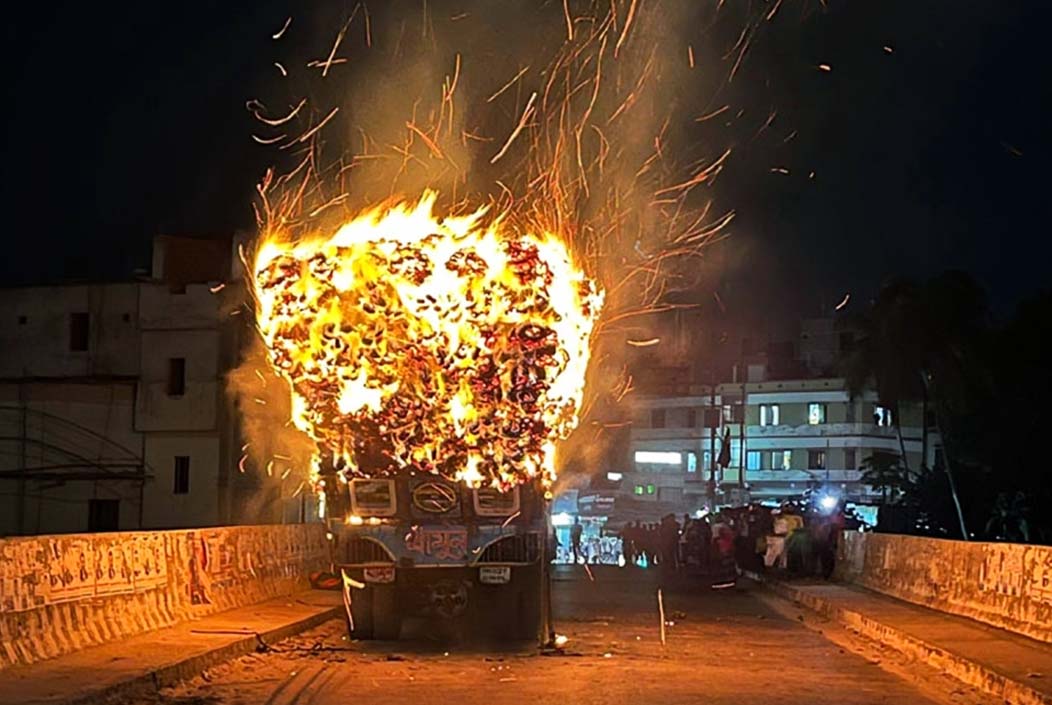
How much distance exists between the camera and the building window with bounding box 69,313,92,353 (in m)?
51.5

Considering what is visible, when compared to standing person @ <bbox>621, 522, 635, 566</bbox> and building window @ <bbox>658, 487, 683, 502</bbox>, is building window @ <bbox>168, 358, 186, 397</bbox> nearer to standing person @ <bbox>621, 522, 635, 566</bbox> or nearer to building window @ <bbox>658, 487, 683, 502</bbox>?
standing person @ <bbox>621, 522, 635, 566</bbox>

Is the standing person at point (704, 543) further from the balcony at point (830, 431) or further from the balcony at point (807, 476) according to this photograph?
the balcony at point (830, 431)

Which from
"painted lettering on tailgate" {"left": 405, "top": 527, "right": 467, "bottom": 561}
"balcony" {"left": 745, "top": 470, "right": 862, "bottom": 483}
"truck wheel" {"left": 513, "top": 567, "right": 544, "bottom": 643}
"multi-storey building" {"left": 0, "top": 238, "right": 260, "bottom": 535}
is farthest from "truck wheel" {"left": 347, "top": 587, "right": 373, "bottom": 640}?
"balcony" {"left": 745, "top": 470, "right": 862, "bottom": 483}

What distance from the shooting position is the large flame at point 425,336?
67.6 feet

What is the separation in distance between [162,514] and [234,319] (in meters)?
6.73

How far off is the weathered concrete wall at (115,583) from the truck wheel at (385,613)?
103 inches

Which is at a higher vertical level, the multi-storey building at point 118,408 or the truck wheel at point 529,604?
the multi-storey building at point 118,408

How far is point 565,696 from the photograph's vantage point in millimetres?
14195

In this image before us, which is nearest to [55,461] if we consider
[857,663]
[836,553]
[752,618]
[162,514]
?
[162,514]

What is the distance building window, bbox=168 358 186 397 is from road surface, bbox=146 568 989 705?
92.5ft

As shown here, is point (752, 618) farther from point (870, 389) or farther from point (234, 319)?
point (870, 389)

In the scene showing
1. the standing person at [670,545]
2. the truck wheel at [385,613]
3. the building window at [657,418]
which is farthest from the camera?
the building window at [657,418]

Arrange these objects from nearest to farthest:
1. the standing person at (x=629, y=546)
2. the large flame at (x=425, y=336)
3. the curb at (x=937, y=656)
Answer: the curb at (x=937, y=656) < the large flame at (x=425, y=336) < the standing person at (x=629, y=546)

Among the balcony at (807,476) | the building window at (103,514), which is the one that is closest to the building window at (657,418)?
the balcony at (807,476)
